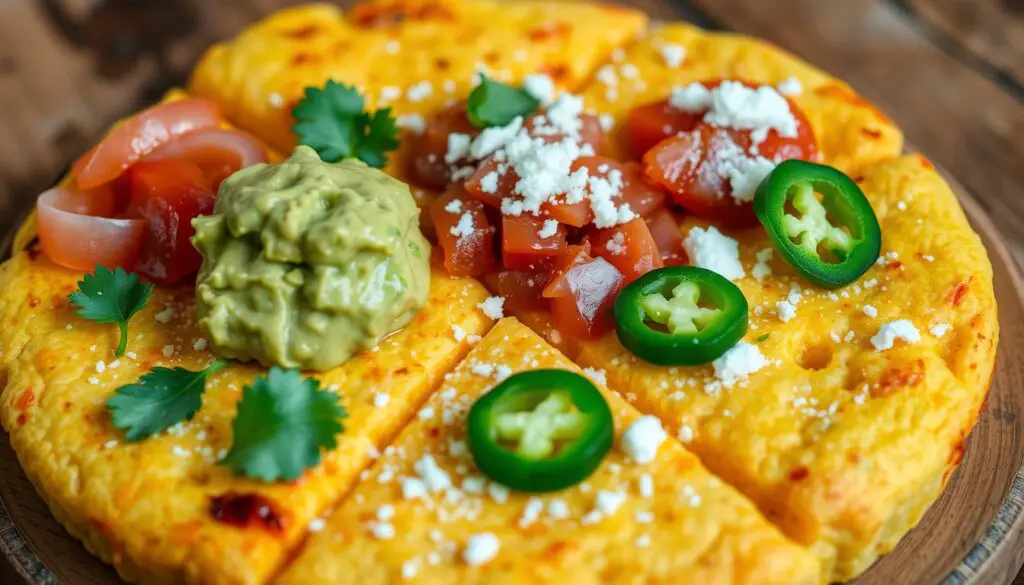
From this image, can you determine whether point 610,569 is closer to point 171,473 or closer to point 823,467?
point 823,467

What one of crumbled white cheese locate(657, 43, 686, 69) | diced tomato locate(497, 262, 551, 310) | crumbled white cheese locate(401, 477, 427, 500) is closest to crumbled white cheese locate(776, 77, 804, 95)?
crumbled white cheese locate(657, 43, 686, 69)

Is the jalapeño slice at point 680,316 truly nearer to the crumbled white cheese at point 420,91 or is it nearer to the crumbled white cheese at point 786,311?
the crumbled white cheese at point 786,311

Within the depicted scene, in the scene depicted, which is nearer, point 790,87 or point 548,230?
point 548,230

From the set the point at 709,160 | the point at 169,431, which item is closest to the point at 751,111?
the point at 709,160

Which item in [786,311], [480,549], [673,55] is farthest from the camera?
[673,55]

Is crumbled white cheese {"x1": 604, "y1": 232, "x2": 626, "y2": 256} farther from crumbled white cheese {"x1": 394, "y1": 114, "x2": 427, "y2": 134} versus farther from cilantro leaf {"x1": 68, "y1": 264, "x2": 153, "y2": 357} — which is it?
cilantro leaf {"x1": 68, "y1": 264, "x2": 153, "y2": 357}

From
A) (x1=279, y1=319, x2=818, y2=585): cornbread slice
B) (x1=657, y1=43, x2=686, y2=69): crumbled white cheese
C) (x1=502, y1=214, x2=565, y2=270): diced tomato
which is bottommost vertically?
(x1=279, y1=319, x2=818, y2=585): cornbread slice

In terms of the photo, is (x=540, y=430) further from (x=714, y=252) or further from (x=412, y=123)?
(x=412, y=123)
